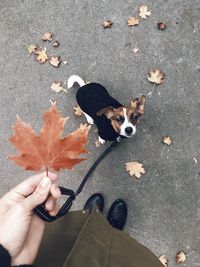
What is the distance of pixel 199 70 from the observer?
3678 mm

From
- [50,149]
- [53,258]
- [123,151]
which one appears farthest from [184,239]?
[50,149]

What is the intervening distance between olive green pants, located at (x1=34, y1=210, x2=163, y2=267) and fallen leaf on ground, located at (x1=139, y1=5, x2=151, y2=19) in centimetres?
190

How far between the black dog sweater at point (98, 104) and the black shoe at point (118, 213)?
0.60 meters

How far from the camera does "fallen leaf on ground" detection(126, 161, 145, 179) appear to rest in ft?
12.1

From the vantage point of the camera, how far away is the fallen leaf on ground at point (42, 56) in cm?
381

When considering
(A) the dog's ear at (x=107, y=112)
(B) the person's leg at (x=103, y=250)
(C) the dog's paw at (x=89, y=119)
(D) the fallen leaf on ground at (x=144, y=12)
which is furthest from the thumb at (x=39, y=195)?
(D) the fallen leaf on ground at (x=144, y=12)

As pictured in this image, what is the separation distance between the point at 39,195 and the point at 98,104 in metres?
1.37

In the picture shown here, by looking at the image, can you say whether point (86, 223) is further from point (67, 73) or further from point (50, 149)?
point (67, 73)

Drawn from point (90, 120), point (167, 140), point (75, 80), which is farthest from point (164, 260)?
point (75, 80)

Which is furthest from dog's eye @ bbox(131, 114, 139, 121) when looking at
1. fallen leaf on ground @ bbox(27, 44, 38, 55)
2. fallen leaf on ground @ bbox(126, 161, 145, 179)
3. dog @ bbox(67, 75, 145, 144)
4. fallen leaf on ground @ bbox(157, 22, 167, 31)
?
fallen leaf on ground @ bbox(27, 44, 38, 55)

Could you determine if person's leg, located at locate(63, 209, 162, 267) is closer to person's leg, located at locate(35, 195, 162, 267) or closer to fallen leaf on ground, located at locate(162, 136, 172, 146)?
person's leg, located at locate(35, 195, 162, 267)

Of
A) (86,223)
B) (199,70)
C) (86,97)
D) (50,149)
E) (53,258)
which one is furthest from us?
(199,70)

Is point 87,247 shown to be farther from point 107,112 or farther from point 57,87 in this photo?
point 57,87

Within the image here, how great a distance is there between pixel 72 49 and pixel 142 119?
2.89ft
